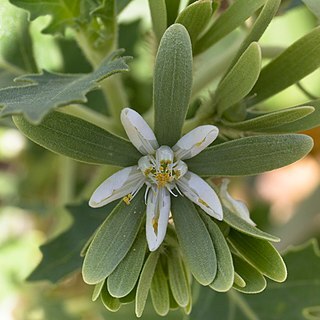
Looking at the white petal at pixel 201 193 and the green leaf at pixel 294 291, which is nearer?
the white petal at pixel 201 193

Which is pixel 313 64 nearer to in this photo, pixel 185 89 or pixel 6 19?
pixel 185 89

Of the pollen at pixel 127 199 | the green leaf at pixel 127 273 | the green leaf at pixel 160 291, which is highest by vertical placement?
the pollen at pixel 127 199

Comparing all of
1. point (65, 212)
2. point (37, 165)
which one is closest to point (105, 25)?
point (65, 212)

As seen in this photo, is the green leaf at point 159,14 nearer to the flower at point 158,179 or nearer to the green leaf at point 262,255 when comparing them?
the flower at point 158,179

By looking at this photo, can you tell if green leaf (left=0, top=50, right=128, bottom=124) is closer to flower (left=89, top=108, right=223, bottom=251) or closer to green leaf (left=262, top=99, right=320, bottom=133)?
flower (left=89, top=108, right=223, bottom=251)

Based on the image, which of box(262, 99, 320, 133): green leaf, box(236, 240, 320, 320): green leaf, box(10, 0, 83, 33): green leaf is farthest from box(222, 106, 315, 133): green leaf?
box(236, 240, 320, 320): green leaf

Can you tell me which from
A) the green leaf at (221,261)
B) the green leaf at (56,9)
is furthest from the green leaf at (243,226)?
the green leaf at (56,9)
